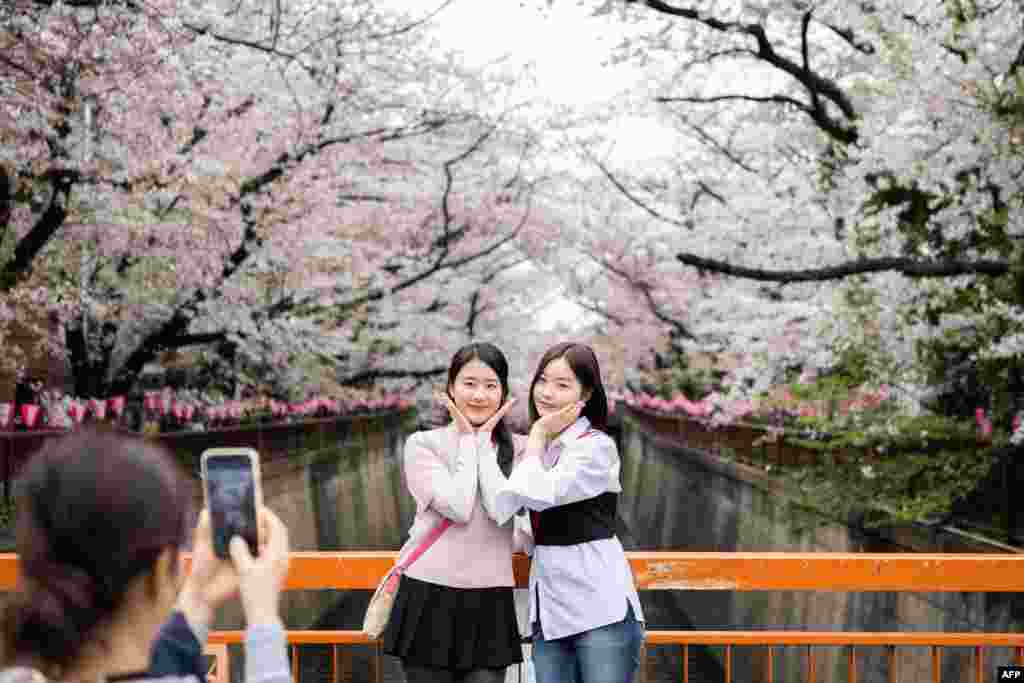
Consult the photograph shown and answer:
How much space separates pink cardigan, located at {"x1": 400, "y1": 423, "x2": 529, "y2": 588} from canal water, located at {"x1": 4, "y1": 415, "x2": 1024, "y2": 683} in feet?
1.34

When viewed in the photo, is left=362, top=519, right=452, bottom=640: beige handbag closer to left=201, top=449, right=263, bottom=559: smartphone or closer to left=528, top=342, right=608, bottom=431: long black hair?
left=528, top=342, right=608, bottom=431: long black hair

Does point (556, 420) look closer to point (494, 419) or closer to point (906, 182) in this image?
point (494, 419)

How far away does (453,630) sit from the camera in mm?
3660

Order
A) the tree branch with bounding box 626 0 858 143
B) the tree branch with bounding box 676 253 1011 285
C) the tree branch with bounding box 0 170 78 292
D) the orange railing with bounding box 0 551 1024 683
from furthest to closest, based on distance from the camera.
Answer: the tree branch with bounding box 626 0 858 143 < the tree branch with bounding box 0 170 78 292 < the tree branch with bounding box 676 253 1011 285 < the orange railing with bounding box 0 551 1024 683

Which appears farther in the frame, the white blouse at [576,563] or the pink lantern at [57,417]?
the pink lantern at [57,417]

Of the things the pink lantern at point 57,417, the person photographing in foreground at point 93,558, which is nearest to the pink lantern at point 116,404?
the pink lantern at point 57,417

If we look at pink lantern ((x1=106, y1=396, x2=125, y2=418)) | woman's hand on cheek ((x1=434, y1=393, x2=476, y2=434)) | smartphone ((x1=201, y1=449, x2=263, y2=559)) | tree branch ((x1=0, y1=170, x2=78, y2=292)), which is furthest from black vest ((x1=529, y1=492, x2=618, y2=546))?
pink lantern ((x1=106, y1=396, x2=125, y2=418))

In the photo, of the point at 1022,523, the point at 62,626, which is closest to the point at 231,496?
the point at 62,626

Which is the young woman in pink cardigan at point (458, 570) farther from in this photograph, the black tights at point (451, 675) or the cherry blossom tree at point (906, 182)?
the cherry blossom tree at point (906, 182)

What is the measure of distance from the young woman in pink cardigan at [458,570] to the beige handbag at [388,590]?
0.02m

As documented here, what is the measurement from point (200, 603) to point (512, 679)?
2117mm

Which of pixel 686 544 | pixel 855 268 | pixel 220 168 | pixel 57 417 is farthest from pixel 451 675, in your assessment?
pixel 686 544

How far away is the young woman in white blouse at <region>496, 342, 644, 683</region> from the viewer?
3.64 metres

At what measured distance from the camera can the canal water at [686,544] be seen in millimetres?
9609
